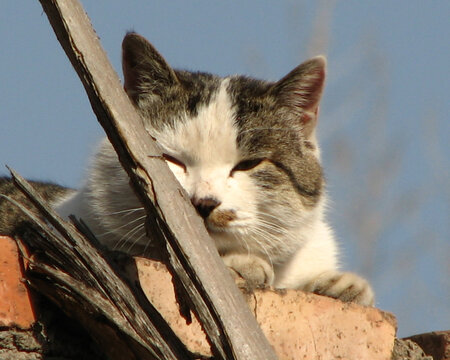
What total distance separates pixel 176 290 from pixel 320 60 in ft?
5.07

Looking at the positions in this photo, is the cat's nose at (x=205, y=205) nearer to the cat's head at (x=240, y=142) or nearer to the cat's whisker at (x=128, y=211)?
the cat's head at (x=240, y=142)

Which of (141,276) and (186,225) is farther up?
(186,225)

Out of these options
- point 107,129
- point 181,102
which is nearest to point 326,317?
point 107,129

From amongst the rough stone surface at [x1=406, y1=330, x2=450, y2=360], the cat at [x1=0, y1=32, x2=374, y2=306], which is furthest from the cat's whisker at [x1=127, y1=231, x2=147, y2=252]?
the rough stone surface at [x1=406, y1=330, x2=450, y2=360]

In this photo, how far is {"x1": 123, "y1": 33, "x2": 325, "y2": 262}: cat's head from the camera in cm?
248

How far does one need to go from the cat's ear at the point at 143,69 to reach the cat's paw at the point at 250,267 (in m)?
0.75

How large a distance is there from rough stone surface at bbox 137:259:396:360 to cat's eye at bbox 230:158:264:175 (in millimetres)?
709

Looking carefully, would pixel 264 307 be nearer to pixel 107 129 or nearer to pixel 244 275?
pixel 244 275

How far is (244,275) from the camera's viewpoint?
7.75 feet

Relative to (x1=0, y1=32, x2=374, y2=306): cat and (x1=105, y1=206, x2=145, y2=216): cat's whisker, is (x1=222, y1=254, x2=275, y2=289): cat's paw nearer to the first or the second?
(x1=0, y1=32, x2=374, y2=306): cat

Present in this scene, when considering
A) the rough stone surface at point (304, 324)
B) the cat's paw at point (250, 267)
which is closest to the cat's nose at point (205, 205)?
the cat's paw at point (250, 267)

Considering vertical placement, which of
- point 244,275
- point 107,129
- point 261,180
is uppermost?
point 107,129

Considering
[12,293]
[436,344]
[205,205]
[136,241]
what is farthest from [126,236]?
[436,344]

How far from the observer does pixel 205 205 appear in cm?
232
